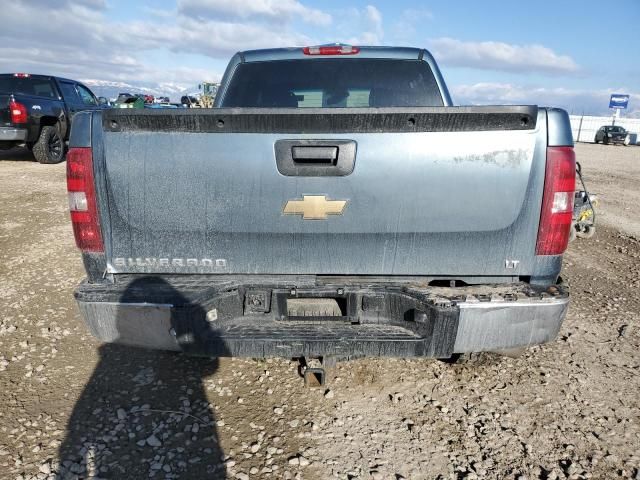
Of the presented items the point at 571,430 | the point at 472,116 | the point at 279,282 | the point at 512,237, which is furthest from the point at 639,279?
the point at 279,282

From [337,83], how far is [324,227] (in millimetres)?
1586

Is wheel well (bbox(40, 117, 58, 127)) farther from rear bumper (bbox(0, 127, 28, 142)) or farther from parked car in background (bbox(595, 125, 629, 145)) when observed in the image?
parked car in background (bbox(595, 125, 629, 145))

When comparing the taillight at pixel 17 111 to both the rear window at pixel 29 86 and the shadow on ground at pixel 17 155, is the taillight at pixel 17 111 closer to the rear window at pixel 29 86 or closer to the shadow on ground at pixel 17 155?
the rear window at pixel 29 86

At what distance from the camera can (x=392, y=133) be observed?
2.08 meters

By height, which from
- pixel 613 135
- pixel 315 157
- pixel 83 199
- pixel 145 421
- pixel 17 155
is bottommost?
pixel 145 421

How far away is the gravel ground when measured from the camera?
2236mm

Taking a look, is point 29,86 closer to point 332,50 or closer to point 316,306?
point 332,50

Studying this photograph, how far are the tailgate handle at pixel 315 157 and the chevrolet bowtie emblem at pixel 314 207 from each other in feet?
0.38

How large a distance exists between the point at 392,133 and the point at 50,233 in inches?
217

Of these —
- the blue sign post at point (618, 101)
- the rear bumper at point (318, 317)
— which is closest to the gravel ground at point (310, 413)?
the rear bumper at point (318, 317)

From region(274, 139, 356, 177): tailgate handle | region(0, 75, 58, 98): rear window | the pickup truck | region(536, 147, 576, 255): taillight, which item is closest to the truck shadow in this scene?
the pickup truck

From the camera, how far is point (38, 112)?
10297 mm

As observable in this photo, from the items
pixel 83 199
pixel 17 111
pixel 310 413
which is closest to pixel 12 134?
pixel 17 111

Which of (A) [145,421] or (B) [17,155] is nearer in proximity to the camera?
(A) [145,421]
